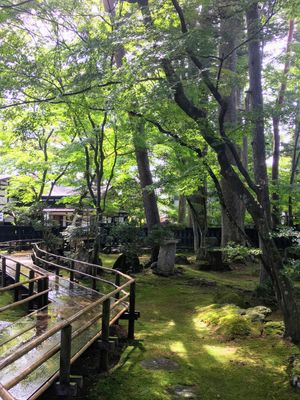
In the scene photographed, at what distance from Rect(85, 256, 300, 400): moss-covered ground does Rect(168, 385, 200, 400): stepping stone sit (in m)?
0.05

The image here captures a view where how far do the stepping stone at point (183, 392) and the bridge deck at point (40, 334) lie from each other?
4.08 ft

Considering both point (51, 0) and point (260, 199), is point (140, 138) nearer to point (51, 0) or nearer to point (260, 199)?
point (51, 0)

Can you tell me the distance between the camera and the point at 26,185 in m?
23.3

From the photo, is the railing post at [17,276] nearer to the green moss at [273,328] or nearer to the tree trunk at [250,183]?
the tree trunk at [250,183]

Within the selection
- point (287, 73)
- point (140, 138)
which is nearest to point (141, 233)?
point (140, 138)

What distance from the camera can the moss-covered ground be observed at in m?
4.74

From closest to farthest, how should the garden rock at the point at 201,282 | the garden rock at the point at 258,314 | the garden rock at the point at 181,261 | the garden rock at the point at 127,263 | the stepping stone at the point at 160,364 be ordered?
the stepping stone at the point at 160,364 < the garden rock at the point at 258,314 < the garden rock at the point at 201,282 < the garden rock at the point at 127,263 < the garden rock at the point at 181,261

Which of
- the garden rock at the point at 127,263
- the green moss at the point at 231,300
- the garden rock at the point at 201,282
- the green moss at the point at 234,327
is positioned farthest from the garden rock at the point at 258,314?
the garden rock at the point at 127,263

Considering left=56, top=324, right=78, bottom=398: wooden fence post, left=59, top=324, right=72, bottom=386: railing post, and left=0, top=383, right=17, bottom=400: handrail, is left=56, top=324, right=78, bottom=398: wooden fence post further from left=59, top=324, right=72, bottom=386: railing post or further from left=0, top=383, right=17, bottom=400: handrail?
left=0, top=383, right=17, bottom=400: handrail

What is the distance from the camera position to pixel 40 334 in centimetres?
565

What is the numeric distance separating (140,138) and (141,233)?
3.45 m

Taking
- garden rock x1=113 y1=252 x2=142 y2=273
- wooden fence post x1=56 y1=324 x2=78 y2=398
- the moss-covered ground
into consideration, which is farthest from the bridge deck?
garden rock x1=113 y1=252 x2=142 y2=273

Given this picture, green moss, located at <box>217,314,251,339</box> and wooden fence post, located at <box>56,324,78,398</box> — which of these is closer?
wooden fence post, located at <box>56,324,78,398</box>

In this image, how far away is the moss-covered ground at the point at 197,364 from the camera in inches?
187
